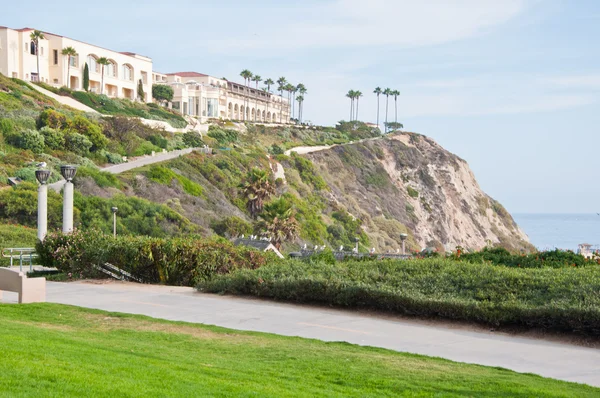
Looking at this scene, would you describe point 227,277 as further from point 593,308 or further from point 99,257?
point 593,308

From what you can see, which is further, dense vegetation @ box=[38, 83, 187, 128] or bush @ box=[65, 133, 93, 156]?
dense vegetation @ box=[38, 83, 187, 128]

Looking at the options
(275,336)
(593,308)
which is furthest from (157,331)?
(593,308)

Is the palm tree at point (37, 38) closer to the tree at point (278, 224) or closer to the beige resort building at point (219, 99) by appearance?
the beige resort building at point (219, 99)

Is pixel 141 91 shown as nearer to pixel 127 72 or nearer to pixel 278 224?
pixel 127 72

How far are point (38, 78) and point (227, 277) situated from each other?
70308 millimetres

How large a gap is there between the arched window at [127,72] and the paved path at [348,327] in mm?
80287

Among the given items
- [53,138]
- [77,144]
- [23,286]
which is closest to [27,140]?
[53,138]

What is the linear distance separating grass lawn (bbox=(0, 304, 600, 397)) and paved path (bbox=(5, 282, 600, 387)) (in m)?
0.74

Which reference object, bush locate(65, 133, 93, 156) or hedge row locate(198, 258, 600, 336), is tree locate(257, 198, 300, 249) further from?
hedge row locate(198, 258, 600, 336)

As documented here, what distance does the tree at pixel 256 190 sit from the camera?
2095 inches

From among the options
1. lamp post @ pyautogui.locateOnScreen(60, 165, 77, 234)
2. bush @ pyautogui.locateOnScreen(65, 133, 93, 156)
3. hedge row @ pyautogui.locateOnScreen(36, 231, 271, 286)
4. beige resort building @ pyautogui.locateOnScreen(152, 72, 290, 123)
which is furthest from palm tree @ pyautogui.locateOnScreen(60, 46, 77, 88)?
hedge row @ pyautogui.locateOnScreen(36, 231, 271, 286)

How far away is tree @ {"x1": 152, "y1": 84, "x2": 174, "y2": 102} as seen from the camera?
95.8 m

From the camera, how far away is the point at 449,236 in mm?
89688

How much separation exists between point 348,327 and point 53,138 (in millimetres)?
47094
